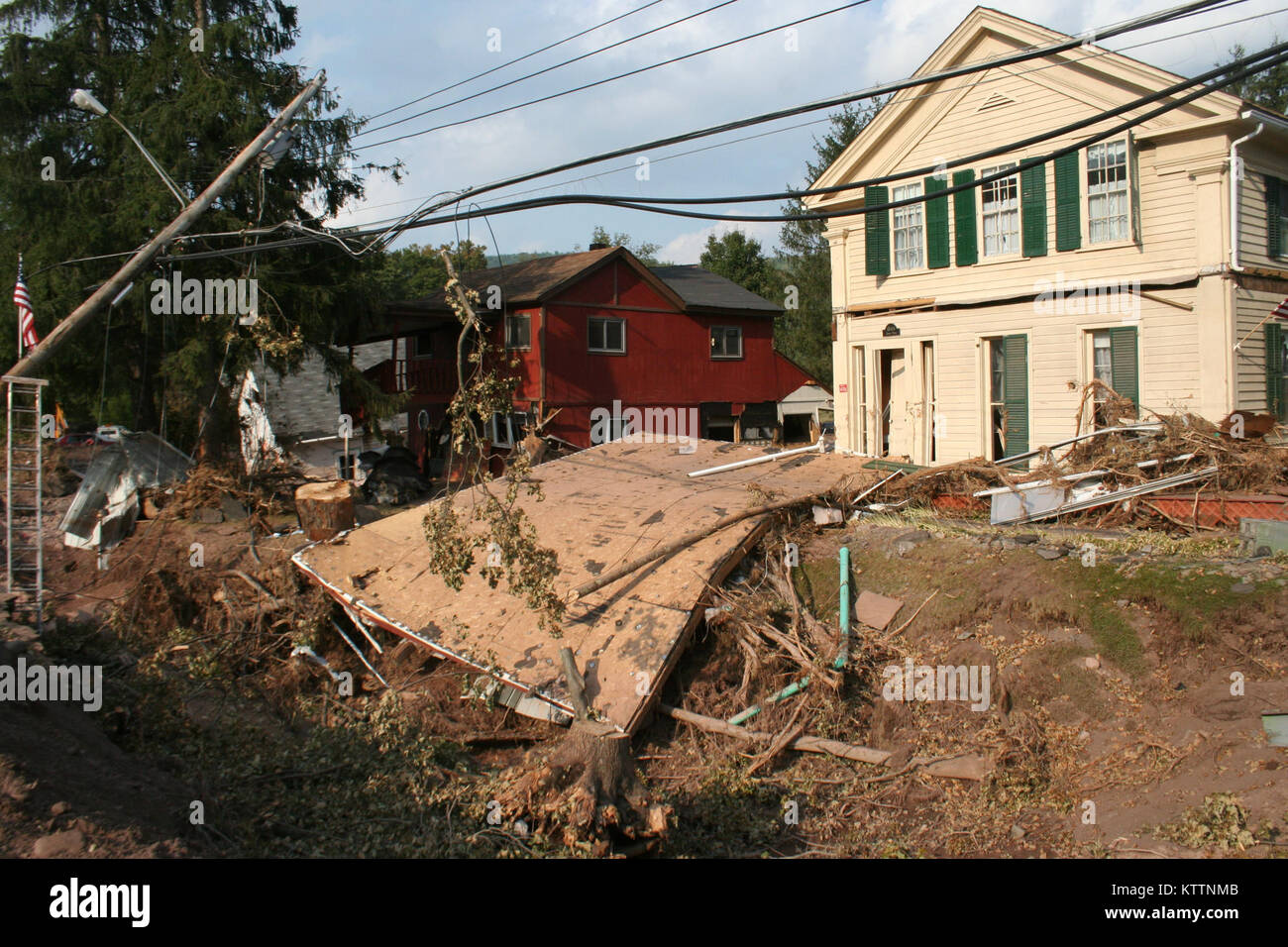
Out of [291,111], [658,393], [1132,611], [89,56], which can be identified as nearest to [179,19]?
[89,56]

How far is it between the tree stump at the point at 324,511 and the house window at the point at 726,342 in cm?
1514

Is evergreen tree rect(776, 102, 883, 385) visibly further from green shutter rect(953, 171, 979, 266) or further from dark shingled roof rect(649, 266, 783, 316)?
green shutter rect(953, 171, 979, 266)

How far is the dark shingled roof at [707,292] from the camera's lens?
1037 inches

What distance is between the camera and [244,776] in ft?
25.1

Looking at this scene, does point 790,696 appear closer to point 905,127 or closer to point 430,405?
point 905,127

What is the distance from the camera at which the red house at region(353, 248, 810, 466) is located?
23.3 m

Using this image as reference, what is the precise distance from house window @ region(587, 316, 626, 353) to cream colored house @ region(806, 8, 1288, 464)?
8.21 meters

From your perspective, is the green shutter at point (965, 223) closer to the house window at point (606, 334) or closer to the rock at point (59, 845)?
the house window at point (606, 334)

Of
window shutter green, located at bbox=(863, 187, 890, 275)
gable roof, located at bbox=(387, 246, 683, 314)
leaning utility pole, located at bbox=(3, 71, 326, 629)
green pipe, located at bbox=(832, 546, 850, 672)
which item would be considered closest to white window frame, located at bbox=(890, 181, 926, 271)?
window shutter green, located at bbox=(863, 187, 890, 275)

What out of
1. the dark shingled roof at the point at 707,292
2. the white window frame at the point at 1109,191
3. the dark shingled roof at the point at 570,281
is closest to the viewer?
the white window frame at the point at 1109,191

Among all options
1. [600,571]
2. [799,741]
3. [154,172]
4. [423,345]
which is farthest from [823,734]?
[423,345]

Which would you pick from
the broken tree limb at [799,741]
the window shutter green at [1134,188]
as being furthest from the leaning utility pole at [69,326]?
the window shutter green at [1134,188]
